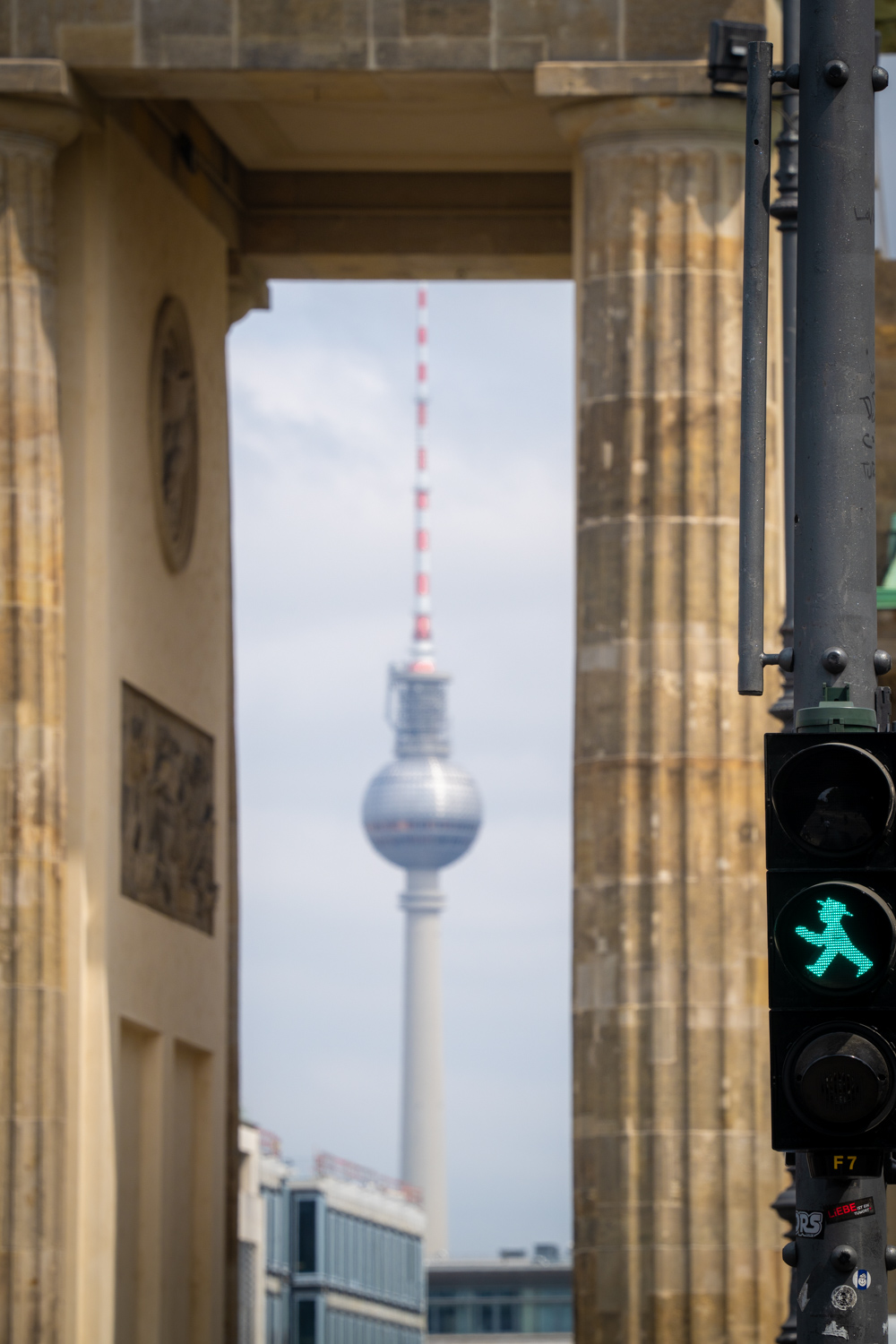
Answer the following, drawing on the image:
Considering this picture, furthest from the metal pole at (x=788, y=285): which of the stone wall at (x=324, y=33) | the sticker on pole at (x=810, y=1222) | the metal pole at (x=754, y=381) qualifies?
the stone wall at (x=324, y=33)

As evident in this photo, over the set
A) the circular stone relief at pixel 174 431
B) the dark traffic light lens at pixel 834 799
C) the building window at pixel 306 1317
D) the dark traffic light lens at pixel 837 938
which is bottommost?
the building window at pixel 306 1317

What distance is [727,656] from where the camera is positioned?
28172mm

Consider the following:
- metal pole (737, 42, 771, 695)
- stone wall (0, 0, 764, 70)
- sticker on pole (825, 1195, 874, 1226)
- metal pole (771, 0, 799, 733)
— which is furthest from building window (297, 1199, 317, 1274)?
sticker on pole (825, 1195, 874, 1226)

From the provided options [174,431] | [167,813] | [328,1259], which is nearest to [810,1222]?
[167,813]

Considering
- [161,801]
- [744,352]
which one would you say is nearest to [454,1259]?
[161,801]

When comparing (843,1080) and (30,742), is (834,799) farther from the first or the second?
(30,742)

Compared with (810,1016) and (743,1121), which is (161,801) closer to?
(743,1121)

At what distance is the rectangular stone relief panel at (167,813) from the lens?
31.4m

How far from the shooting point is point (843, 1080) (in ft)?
35.5

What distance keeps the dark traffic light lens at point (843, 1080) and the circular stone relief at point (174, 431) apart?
76.7ft

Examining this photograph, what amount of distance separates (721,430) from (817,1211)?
17808 mm

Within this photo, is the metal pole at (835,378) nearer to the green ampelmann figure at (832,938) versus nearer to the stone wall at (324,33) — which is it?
the green ampelmann figure at (832,938)

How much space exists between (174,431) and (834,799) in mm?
24361

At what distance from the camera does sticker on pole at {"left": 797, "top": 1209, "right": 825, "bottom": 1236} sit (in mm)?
11500
